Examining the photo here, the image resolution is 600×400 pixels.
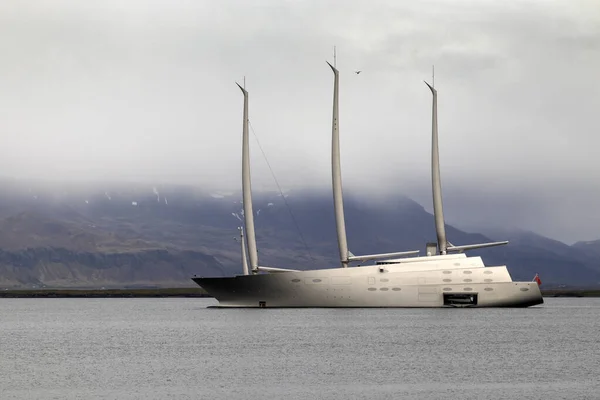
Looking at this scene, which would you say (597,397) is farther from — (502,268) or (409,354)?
(502,268)

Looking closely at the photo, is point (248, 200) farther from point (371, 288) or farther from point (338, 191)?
point (371, 288)

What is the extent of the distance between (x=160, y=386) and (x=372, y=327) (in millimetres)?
55529

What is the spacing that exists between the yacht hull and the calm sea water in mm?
9056

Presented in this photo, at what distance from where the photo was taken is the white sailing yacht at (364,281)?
5074 inches

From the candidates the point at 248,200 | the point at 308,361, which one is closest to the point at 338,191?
the point at 248,200

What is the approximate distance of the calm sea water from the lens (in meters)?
54.4

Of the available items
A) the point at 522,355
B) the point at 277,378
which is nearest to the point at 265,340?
the point at 522,355

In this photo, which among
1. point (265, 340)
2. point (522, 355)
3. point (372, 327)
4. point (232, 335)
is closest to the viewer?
point (522, 355)

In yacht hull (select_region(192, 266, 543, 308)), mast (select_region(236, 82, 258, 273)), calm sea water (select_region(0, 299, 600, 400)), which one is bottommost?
calm sea water (select_region(0, 299, 600, 400))

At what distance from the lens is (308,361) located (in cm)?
7144

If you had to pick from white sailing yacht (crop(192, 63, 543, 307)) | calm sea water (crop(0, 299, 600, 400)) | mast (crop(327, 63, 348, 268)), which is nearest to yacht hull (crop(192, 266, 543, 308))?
white sailing yacht (crop(192, 63, 543, 307))

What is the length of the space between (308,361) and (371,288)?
191 feet

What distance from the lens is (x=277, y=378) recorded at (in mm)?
60594

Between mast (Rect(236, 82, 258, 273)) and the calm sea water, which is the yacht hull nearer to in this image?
mast (Rect(236, 82, 258, 273))
